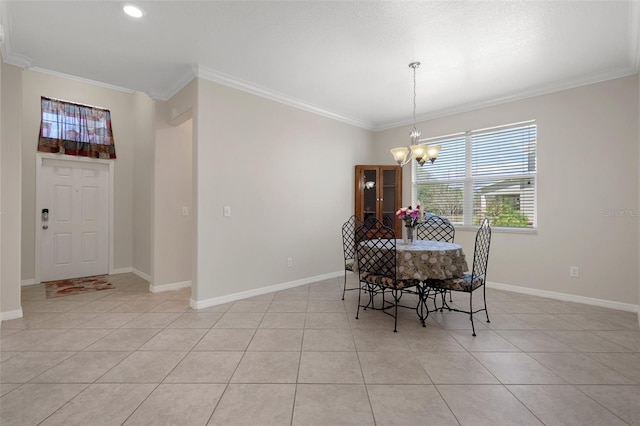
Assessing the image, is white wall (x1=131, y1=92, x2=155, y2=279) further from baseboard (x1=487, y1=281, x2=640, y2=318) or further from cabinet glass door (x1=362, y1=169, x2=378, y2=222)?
baseboard (x1=487, y1=281, x2=640, y2=318)

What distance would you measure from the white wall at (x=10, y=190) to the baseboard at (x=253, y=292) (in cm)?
174

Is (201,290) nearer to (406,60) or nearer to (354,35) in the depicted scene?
(354,35)

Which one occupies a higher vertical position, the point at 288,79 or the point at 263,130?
the point at 288,79

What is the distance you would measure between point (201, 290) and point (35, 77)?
4394 millimetres

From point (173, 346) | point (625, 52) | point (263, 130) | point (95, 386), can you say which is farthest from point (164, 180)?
point (625, 52)

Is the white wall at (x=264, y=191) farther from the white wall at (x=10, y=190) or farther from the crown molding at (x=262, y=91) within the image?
the white wall at (x=10, y=190)

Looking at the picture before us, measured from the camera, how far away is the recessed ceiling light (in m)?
2.31

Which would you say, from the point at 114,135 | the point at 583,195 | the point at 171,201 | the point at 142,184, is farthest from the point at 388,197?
the point at 114,135

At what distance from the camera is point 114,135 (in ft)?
16.9

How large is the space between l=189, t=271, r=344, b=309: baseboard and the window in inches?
88.3

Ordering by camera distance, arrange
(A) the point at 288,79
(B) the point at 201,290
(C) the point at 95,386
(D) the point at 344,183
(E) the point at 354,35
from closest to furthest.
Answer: (C) the point at 95,386, (E) the point at 354,35, (B) the point at 201,290, (A) the point at 288,79, (D) the point at 344,183

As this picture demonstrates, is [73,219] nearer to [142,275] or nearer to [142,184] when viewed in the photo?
[142,184]

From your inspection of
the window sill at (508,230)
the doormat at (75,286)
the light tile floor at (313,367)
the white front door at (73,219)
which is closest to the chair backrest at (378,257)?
the light tile floor at (313,367)

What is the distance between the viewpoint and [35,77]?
4473 mm
